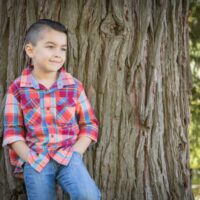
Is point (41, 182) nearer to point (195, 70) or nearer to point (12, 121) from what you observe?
point (12, 121)

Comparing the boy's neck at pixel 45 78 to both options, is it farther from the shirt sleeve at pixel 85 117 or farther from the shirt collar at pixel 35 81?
the shirt sleeve at pixel 85 117

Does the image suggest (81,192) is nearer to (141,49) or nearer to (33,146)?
(33,146)

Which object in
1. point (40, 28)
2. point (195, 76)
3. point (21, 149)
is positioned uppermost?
point (40, 28)

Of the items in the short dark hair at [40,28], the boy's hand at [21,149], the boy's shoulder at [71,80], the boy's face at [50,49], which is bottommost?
the boy's hand at [21,149]

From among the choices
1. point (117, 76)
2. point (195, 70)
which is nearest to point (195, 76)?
point (195, 70)

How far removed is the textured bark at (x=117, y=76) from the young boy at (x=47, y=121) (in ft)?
1.17

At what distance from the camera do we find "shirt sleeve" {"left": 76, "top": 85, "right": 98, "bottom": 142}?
11.1 ft

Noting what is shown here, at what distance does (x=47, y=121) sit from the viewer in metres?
3.26

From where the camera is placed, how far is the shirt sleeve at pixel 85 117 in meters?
3.38

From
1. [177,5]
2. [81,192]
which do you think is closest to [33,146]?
[81,192]

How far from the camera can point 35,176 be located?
316 cm

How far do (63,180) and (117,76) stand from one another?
0.97 m

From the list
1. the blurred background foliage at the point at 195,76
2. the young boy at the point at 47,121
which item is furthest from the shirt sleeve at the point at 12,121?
the blurred background foliage at the point at 195,76

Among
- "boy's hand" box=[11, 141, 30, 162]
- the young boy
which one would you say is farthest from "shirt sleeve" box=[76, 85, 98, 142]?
"boy's hand" box=[11, 141, 30, 162]
